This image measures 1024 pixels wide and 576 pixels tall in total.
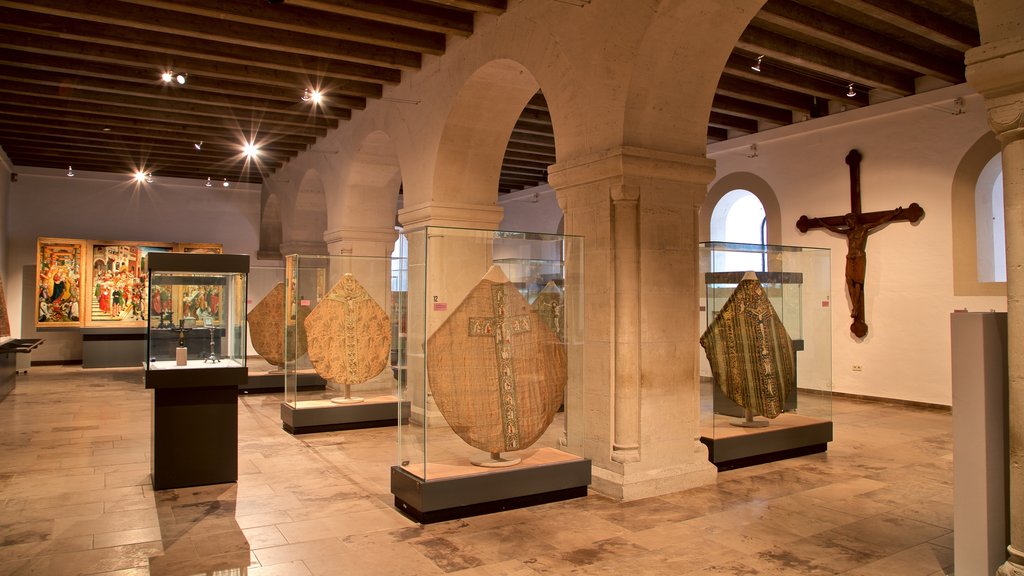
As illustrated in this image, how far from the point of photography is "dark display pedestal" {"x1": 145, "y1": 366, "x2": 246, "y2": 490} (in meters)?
5.01

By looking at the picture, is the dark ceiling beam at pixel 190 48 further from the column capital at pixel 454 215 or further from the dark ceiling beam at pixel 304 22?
the column capital at pixel 454 215

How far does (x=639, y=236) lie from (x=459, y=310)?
4.69 feet

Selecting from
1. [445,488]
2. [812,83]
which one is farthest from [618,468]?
[812,83]

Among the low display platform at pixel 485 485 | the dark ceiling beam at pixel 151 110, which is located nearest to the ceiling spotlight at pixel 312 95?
the dark ceiling beam at pixel 151 110

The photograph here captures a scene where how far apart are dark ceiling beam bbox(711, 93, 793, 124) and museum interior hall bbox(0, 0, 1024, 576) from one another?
0.05m

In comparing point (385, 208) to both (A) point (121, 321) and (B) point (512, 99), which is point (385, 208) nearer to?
(B) point (512, 99)

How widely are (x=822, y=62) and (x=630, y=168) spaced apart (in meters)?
4.08

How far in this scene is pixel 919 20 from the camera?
21.7 feet

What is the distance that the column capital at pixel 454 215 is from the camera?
24.3 ft

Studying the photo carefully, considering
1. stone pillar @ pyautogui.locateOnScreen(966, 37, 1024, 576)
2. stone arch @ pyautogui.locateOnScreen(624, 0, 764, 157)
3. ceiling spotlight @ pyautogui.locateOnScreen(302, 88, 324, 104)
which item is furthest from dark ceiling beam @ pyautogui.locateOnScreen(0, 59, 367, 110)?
stone pillar @ pyautogui.locateOnScreen(966, 37, 1024, 576)

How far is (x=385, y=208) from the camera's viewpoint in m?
10.4

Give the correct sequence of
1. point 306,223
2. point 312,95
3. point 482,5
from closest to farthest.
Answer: point 482,5 → point 312,95 → point 306,223

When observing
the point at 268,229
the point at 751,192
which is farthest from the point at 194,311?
the point at 268,229

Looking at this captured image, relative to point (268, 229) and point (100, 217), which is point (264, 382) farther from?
point (100, 217)
